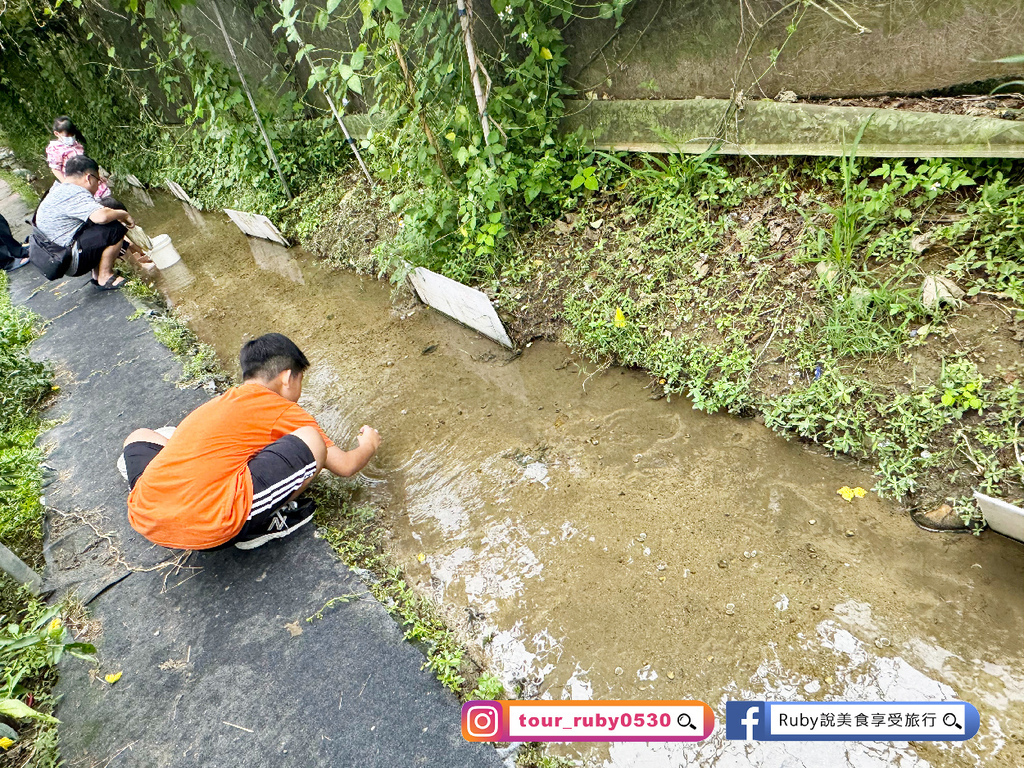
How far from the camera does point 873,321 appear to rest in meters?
2.60

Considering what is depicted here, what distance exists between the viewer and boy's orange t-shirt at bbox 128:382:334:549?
2.45 metres

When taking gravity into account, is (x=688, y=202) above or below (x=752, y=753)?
above

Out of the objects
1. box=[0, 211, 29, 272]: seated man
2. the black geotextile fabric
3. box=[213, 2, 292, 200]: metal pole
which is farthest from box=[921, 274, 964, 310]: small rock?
box=[0, 211, 29, 272]: seated man

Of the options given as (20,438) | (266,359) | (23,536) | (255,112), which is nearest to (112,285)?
(255,112)

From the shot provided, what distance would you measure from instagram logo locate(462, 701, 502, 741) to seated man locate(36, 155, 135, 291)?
5531 millimetres

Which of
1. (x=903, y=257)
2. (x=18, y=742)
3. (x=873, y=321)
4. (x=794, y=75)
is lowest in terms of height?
(x=18, y=742)

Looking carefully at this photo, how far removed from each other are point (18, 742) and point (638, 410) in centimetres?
290

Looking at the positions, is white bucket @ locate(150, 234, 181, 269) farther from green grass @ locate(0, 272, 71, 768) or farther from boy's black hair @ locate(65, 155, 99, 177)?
green grass @ locate(0, 272, 71, 768)

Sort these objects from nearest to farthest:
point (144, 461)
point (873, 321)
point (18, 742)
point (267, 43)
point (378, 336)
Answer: point (18, 742) < point (873, 321) < point (144, 461) < point (378, 336) < point (267, 43)

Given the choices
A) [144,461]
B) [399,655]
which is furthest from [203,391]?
[399,655]

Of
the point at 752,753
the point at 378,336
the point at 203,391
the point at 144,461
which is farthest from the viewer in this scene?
the point at 378,336

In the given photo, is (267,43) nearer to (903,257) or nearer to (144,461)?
(144,461)

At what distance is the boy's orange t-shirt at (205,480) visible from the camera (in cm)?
245

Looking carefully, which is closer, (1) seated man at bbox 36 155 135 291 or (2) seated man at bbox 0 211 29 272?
(1) seated man at bbox 36 155 135 291
